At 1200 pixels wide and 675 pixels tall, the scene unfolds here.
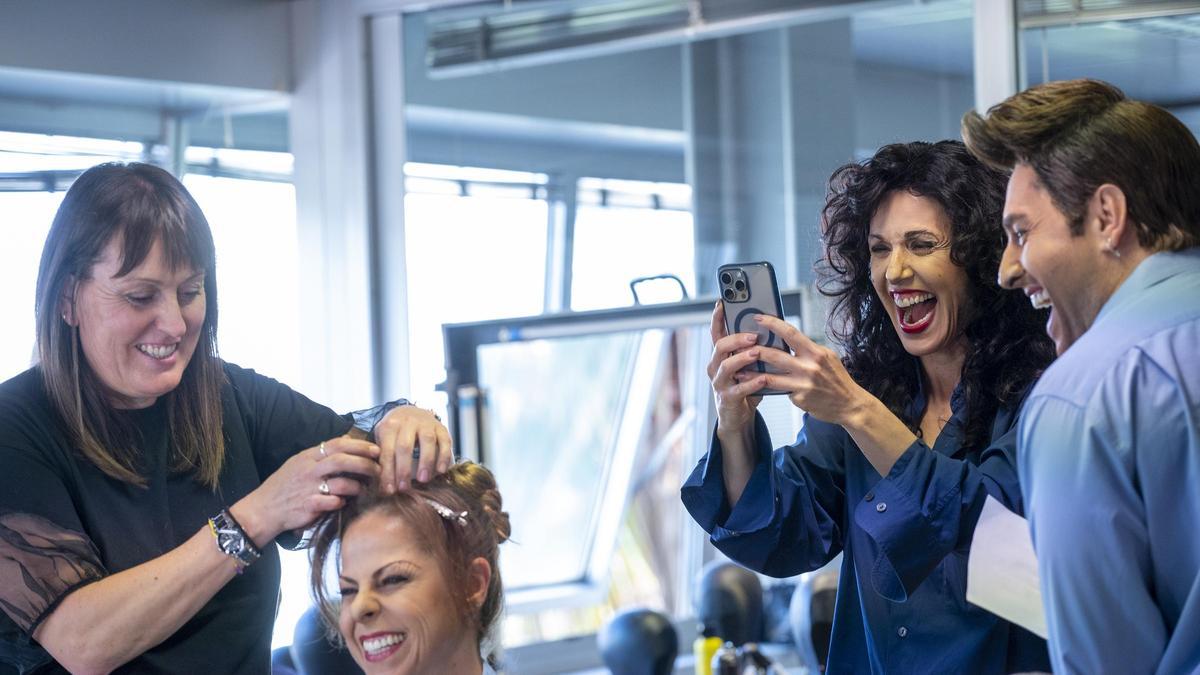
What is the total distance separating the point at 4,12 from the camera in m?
4.10

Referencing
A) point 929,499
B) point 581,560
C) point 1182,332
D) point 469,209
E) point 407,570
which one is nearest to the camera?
point 1182,332

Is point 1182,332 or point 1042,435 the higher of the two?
point 1182,332

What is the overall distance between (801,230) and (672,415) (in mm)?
2782

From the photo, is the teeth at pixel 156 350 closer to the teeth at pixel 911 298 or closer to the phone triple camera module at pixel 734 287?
the phone triple camera module at pixel 734 287

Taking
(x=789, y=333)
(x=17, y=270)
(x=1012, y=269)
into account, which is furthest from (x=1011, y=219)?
(x=17, y=270)

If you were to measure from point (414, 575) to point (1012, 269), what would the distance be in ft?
3.54

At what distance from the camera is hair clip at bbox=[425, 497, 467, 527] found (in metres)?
2.22

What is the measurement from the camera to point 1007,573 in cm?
157

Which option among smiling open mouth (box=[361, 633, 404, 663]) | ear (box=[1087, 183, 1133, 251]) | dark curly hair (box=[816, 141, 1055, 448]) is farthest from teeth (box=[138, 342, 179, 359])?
ear (box=[1087, 183, 1133, 251])

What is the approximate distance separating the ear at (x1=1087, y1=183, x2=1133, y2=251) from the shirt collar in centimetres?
4

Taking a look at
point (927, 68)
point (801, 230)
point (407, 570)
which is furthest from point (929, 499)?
point (801, 230)

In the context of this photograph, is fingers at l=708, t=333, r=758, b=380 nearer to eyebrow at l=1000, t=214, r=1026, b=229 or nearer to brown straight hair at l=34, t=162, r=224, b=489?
eyebrow at l=1000, t=214, r=1026, b=229

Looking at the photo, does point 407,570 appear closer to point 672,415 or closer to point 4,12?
point 4,12

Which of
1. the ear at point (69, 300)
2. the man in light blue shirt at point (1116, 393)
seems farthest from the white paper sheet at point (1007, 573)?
the ear at point (69, 300)
